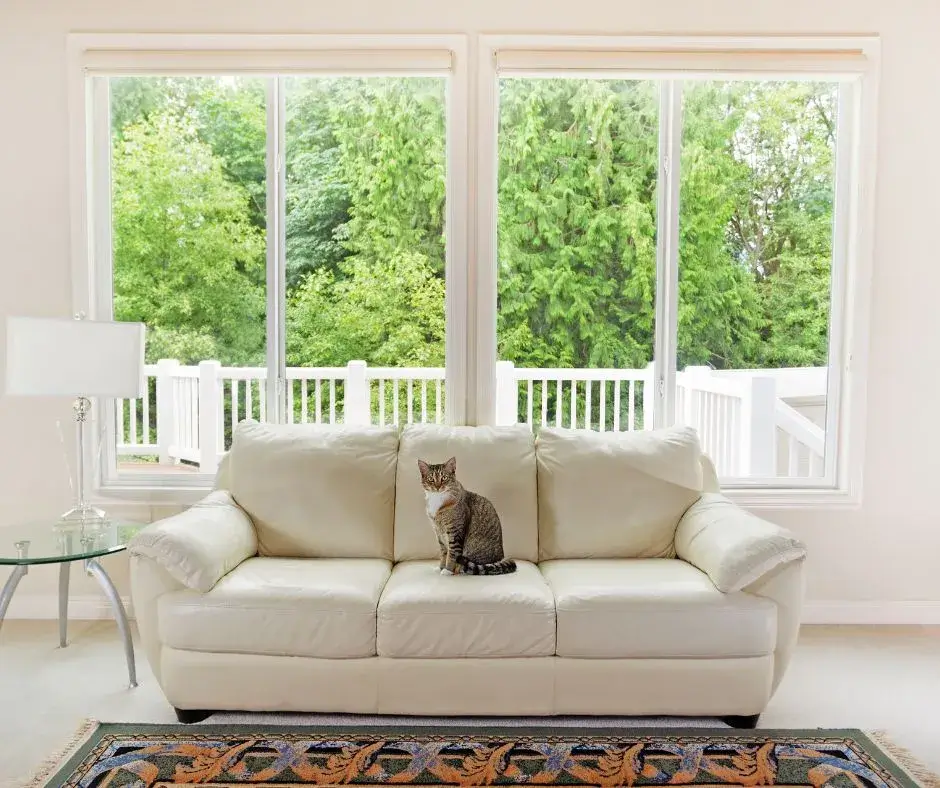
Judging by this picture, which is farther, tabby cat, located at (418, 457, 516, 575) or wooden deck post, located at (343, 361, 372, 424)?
wooden deck post, located at (343, 361, 372, 424)

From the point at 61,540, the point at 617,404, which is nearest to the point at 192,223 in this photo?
the point at 61,540

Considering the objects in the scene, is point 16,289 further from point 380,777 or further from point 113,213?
point 380,777

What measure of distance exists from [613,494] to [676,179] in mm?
1437

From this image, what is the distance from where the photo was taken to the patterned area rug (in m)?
2.53

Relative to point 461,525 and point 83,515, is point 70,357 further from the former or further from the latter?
point 461,525

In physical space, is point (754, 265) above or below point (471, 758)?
above

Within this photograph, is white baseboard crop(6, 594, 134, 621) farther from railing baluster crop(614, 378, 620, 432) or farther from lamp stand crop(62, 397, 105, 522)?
railing baluster crop(614, 378, 620, 432)

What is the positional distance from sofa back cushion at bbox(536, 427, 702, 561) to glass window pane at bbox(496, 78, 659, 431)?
0.52 metres

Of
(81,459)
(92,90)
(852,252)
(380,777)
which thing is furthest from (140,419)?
(852,252)

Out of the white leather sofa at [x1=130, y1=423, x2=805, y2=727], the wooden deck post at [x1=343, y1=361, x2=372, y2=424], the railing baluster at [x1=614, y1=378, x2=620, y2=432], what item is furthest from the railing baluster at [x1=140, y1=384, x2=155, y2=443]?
the railing baluster at [x1=614, y1=378, x2=620, y2=432]

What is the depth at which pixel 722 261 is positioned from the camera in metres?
4.01

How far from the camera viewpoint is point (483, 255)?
12.8 feet

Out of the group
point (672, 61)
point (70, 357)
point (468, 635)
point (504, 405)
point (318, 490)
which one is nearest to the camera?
point (468, 635)

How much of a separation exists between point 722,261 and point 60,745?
10.1 feet
